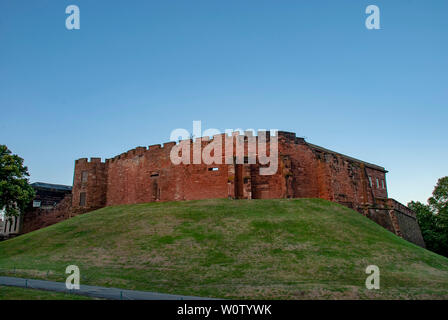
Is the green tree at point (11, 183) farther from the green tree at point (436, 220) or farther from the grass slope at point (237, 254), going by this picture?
the green tree at point (436, 220)

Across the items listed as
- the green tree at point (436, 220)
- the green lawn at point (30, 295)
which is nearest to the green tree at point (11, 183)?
the green lawn at point (30, 295)

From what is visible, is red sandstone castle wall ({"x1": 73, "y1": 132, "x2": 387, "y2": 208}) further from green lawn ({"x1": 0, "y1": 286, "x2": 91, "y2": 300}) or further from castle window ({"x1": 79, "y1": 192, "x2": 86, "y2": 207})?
green lawn ({"x1": 0, "y1": 286, "x2": 91, "y2": 300})

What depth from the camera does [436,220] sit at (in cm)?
4931

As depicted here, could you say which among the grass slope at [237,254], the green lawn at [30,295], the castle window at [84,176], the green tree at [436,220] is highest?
the castle window at [84,176]

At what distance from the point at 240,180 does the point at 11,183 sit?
2066cm

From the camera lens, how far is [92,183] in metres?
42.5

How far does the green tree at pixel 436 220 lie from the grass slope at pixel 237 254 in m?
25.2

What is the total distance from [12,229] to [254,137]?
2669 cm

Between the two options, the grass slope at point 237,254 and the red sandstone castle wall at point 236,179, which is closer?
the grass slope at point 237,254

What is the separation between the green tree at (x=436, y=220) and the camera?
47228 millimetres

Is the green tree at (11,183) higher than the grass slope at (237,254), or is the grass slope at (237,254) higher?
the green tree at (11,183)

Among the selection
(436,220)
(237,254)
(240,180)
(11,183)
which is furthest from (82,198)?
(436,220)
